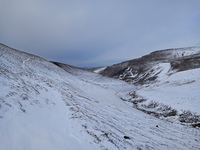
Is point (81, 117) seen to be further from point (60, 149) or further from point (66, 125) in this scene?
point (60, 149)

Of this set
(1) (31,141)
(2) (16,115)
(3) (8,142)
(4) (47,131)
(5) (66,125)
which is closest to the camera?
(3) (8,142)

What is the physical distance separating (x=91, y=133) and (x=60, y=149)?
192 centimetres

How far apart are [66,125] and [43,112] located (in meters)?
1.81

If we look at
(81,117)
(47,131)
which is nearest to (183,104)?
(81,117)

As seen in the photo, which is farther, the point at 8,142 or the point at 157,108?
the point at 157,108

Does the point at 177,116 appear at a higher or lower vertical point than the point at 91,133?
lower

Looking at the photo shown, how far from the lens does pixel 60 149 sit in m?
5.62

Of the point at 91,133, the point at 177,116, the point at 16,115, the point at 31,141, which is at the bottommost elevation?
the point at 177,116

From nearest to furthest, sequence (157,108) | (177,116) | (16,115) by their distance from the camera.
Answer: (16,115)
(177,116)
(157,108)

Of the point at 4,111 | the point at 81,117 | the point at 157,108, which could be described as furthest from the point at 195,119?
the point at 4,111

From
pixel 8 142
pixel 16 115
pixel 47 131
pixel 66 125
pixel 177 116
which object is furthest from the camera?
pixel 177 116

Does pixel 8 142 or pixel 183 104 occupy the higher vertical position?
pixel 8 142

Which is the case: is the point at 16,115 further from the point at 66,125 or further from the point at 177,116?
the point at 177,116

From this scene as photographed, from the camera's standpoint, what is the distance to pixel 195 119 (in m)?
13.7
